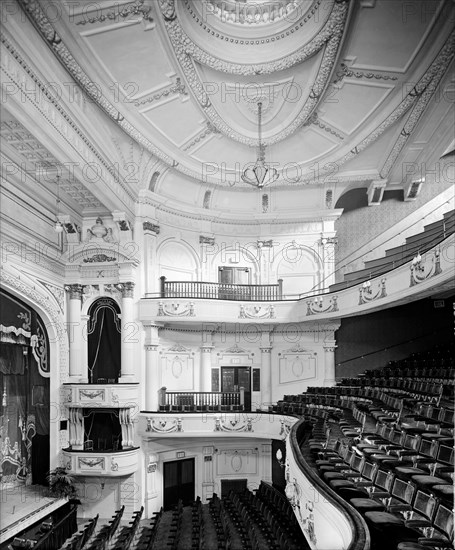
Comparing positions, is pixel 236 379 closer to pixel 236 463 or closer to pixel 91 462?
pixel 236 463

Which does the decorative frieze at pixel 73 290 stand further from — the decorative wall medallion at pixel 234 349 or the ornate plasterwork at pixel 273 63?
the ornate plasterwork at pixel 273 63

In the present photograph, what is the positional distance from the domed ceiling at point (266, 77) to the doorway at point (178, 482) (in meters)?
6.76

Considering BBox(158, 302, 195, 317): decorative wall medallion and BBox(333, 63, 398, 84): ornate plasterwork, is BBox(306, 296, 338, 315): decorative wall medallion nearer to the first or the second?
BBox(158, 302, 195, 317): decorative wall medallion

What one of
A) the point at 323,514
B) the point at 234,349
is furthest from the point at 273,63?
the point at 323,514

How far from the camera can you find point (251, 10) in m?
9.73

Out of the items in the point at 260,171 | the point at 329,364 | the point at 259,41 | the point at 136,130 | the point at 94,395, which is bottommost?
the point at 94,395

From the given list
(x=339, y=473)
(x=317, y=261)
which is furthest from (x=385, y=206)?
(x=339, y=473)

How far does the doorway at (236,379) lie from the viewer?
14759mm

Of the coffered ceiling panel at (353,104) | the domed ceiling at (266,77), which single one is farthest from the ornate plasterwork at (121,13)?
the coffered ceiling panel at (353,104)

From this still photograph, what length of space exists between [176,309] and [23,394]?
147 inches

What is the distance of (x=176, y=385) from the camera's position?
46.3 ft

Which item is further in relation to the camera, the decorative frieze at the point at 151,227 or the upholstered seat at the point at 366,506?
the decorative frieze at the point at 151,227

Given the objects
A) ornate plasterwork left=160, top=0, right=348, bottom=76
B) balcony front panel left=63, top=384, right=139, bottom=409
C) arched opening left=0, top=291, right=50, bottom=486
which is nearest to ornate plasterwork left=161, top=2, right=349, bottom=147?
ornate plasterwork left=160, top=0, right=348, bottom=76

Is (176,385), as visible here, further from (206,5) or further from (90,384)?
(206,5)
